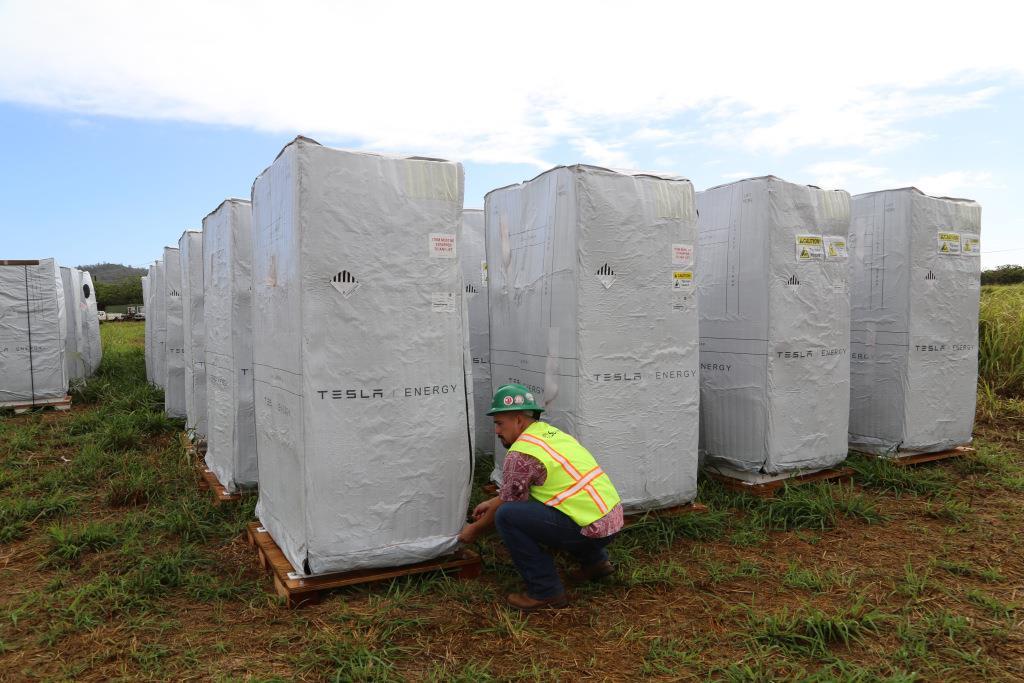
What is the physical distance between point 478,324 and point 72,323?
750cm

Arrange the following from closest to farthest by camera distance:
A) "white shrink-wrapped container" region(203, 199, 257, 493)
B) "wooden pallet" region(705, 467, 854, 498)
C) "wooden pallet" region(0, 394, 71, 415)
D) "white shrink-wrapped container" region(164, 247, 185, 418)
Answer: "white shrink-wrapped container" region(203, 199, 257, 493) → "wooden pallet" region(705, 467, 854, 498) → "white shrink-wrapped container" region(164, 247, 185, 418) → "wooden pallet" region(0, 394, 71, 415)

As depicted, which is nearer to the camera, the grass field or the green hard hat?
the grass field

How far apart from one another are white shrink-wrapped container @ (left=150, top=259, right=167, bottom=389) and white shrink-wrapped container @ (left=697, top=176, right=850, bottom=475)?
19.9 ft

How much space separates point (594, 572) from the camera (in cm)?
341

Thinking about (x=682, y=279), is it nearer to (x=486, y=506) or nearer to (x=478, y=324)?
(x=486, y=506)

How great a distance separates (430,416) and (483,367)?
213cm

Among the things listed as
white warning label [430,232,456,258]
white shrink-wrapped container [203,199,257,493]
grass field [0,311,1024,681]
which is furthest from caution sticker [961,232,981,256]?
white shrink-wrapped container [203,199,257,493]

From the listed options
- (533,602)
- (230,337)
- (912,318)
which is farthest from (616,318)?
(912,318)

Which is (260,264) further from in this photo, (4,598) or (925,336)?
(925,336)

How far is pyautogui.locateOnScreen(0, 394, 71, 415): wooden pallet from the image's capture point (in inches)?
318

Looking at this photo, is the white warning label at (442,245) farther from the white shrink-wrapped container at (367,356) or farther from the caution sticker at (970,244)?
the caution sticker at (970,244)

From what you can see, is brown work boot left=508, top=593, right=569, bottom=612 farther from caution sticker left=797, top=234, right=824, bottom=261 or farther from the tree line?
the tree line

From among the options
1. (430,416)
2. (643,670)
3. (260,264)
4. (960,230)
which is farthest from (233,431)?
(960,230)

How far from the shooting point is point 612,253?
379 centimetres
